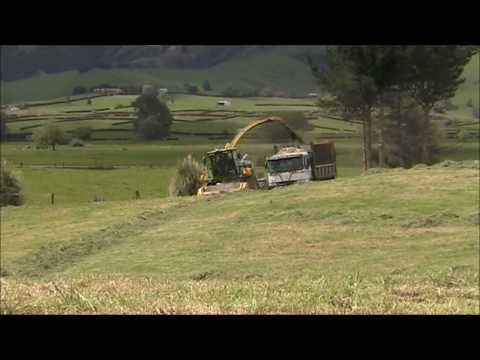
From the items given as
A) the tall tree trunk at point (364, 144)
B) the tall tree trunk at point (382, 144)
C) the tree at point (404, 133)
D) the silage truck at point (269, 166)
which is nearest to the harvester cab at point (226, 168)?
the silage truck at point (269, 166)

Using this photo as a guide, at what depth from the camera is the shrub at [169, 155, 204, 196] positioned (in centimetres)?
1598

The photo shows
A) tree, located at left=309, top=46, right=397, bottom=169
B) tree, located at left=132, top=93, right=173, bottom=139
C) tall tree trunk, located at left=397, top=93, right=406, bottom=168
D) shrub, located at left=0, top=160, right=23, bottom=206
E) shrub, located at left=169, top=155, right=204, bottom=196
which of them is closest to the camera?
tree, located at left=132, top=93, right=173, bottom=139

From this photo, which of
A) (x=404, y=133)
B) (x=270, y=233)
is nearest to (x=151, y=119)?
(x=270, y=233)

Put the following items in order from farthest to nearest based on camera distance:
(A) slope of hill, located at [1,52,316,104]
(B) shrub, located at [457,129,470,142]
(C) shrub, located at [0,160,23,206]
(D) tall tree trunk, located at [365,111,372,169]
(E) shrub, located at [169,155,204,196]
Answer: (A) slope of hill, located at [1,52,316,104] < (B) shrub, located at [457,129,470,142] < (D) tall tree trunk, located at [365,111,372,169] < (C) shrub, located at [0,160,23,206] < (E) shrub, located at [169,155,204,196]

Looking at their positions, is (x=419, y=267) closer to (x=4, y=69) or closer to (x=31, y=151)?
(x=31, y=151)

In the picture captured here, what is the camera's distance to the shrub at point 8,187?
18562 millimetres

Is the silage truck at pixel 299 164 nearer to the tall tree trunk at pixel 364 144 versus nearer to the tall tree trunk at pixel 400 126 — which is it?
the tall tree trunk at pixel 364 144

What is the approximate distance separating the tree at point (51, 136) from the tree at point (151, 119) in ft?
5.49

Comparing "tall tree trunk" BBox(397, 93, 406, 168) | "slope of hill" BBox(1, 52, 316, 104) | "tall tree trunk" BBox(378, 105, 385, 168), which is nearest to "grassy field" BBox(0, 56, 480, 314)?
"tall tree trunk" BBox(378, 105, 385, 168)

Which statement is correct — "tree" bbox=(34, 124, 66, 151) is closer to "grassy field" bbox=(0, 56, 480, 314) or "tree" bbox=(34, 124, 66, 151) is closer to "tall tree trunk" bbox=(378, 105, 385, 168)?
"grassy field" bbox=(0, 56, 480, 314)

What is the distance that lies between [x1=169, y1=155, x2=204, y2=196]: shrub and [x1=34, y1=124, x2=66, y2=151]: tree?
2543 mm

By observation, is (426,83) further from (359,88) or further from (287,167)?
(287,167)
